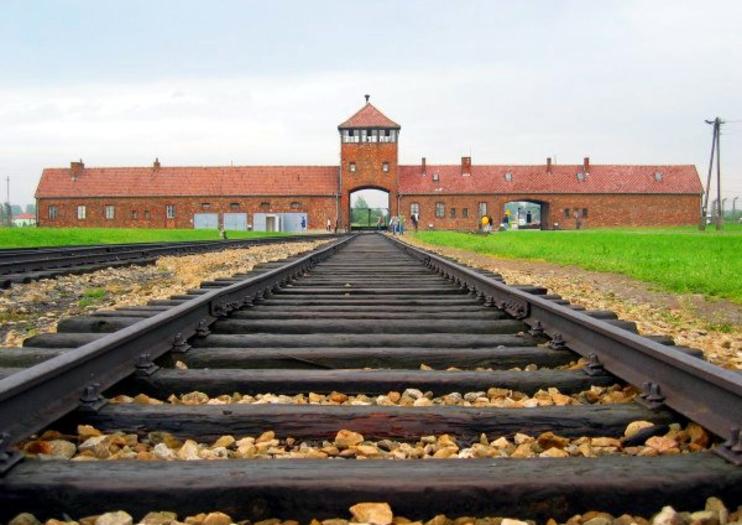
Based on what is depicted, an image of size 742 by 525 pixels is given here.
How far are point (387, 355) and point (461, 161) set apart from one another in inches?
2537

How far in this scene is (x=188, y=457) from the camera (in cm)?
211

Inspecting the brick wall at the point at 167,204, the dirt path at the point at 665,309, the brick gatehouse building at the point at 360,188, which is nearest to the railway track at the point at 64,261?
the dirt path at the point at 665,309

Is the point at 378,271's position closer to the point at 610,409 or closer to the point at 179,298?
the point at 179,298

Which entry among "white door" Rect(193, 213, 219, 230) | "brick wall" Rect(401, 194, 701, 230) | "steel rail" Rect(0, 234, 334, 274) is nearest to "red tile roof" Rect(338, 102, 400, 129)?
"brick wall" Rect(401, 194, 701, 230)

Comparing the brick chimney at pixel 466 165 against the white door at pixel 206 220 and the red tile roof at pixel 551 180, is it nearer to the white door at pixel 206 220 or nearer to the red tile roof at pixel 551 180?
the red tile roof at pixel 551 180

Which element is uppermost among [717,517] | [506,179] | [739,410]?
[506,179]

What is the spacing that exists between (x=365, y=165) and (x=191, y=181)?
15.9 m

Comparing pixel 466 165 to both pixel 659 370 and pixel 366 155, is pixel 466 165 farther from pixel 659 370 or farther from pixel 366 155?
pixel 659 370

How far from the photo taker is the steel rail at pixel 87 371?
2.08 m

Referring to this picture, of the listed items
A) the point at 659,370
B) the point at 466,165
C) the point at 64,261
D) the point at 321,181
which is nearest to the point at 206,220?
the point at 321,181

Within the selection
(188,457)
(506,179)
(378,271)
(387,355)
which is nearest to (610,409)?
(387,355)

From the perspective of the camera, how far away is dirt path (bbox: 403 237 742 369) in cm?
481

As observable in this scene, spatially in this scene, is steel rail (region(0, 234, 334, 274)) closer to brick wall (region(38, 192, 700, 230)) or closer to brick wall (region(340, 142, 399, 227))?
brick wall (region(340, 142, 399, 227))

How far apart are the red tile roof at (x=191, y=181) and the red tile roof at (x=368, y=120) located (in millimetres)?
4602
